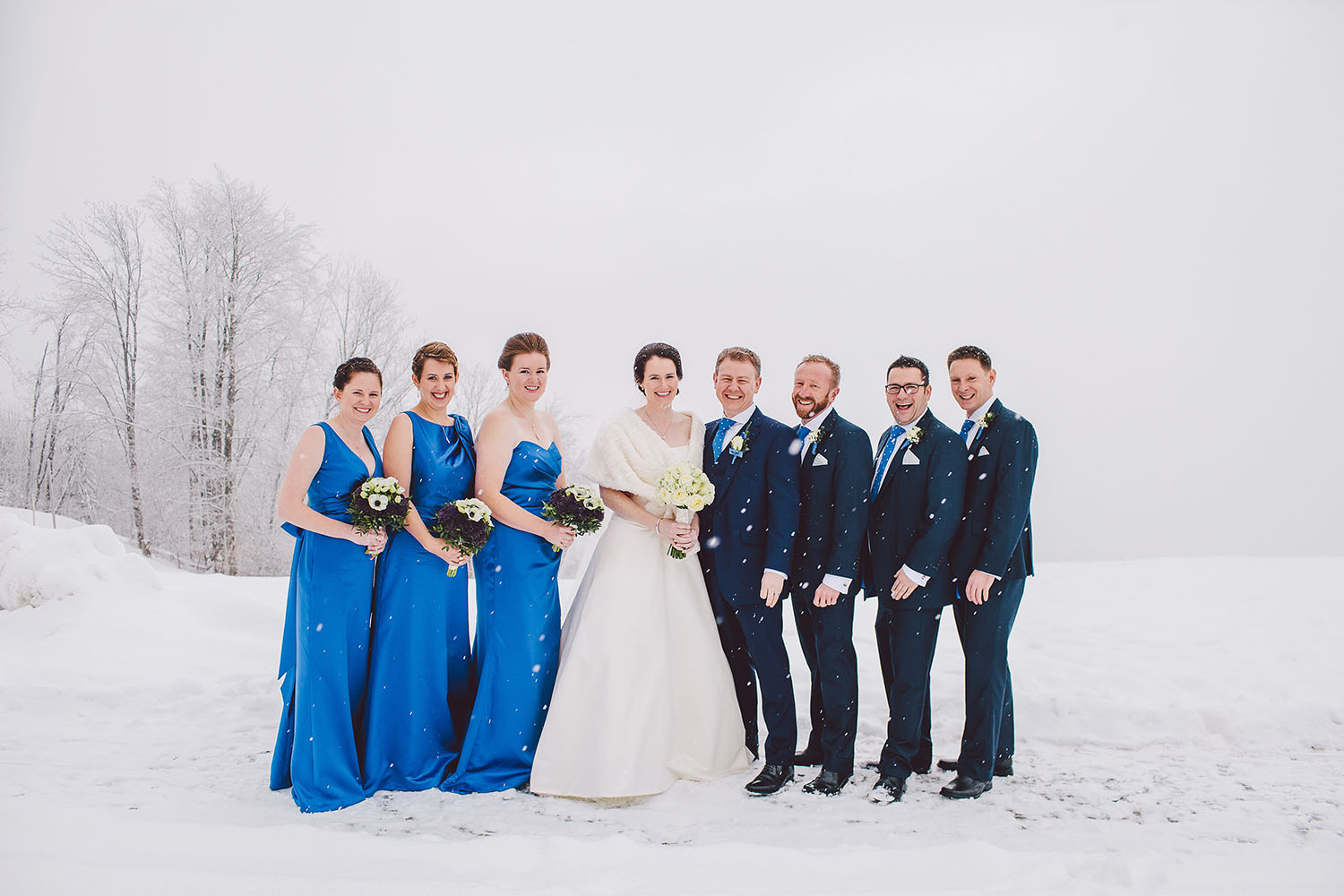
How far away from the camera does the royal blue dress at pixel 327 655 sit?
4234 millimetres

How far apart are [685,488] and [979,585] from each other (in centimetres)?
172

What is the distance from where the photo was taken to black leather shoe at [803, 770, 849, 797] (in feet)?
14.7

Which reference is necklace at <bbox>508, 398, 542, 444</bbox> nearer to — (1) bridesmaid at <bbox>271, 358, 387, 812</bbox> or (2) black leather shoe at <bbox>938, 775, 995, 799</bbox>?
(1) bridesmaid at <bbox>271, 358, 387, 812</bbox>

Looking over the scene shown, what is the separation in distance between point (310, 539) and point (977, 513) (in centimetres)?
373

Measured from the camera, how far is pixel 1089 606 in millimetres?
9719

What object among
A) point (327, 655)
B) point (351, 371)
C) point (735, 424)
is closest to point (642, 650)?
point (735, 424)

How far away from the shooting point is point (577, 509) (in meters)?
4.48

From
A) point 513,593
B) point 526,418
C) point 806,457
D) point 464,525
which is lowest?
point 513,593

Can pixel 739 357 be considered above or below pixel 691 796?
above

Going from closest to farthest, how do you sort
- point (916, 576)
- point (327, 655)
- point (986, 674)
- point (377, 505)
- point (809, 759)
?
point (377, 505), point (327, 655), point (916, 576), point (986, 674), point (809, 759)

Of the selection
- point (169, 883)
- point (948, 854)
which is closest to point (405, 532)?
point (169, 883)

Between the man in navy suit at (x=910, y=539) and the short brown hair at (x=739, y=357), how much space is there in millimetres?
793

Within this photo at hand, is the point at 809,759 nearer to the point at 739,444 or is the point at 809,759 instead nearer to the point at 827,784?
the point at 827,784

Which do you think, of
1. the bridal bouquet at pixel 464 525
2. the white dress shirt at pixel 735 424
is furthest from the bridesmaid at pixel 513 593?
the white dress shirt at pixel 735 424
